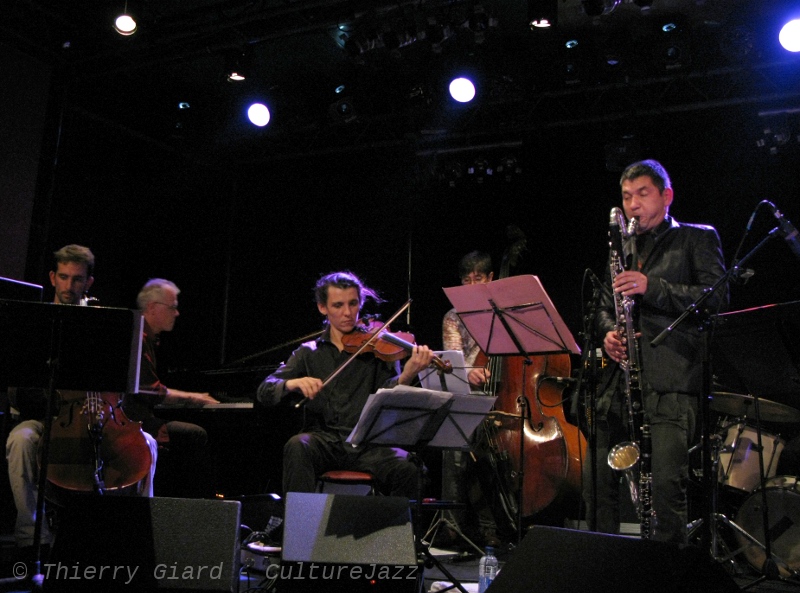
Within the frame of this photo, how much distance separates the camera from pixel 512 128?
7027 millimetres

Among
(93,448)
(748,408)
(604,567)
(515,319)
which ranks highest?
(515,319)

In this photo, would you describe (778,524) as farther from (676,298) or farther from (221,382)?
(221,382)

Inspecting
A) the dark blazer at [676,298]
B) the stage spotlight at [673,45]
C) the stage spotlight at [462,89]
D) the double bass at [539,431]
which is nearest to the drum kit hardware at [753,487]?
the double bass at [539,431]

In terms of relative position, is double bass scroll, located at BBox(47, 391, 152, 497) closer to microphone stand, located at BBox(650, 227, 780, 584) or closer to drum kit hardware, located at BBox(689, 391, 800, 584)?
microphone stand, located at BBox(650, 227, 780, 584)

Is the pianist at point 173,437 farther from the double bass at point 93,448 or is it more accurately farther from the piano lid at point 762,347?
the piano lid at point 762,347

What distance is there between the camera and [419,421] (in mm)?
3486

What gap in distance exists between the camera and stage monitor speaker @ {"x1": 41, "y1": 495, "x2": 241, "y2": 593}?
289cm

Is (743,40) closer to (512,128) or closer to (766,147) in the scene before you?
(766,147)

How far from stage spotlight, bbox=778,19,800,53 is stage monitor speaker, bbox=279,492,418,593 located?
4.42m

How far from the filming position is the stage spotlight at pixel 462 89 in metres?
6.48

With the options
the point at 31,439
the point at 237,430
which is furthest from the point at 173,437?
the point at 31,439

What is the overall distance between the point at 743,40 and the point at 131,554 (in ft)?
17.6

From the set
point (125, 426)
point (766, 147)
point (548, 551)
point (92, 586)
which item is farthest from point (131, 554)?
point (766, 147)

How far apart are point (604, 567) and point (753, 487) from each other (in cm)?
340
